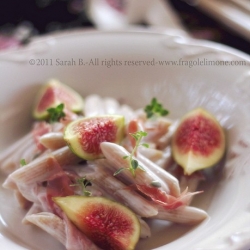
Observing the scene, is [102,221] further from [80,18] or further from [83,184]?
[80,18]

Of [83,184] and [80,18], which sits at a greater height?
[80,18]

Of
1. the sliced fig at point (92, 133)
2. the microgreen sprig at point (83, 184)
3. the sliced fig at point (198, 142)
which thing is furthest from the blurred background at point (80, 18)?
the microgreen sprig at point (83, 184)

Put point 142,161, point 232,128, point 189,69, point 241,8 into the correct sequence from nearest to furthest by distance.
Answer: point 142,161, point 232,128, point 189,69, point 241,8

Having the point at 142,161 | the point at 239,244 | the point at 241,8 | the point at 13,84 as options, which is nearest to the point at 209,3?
the point at 241,8

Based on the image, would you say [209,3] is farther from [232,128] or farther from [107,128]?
[107,128]

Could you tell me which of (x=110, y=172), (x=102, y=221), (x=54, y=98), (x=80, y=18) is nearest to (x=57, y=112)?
(x=54, y=98)

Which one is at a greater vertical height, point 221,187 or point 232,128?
point 232,128

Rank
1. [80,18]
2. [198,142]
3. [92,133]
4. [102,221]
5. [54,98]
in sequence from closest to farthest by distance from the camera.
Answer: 1. [102,221]
2. [92,133]
3. [198,142]
4. [54,98]
5. [80,18]

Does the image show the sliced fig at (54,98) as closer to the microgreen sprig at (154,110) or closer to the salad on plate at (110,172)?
the salad on plate at (110,172)
